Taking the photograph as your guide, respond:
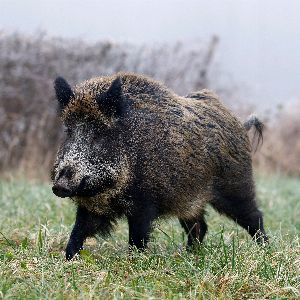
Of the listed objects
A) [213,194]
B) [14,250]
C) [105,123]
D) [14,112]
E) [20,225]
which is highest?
[105,123]

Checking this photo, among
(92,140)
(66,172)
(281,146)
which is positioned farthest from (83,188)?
(281,146)

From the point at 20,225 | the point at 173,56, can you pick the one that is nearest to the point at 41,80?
the point at 173,56

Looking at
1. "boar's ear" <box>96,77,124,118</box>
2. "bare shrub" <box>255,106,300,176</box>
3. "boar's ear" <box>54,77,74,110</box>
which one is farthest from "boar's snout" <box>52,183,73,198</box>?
"bare shrub" <box>255,106,300,176</box>

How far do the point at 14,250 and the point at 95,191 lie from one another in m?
0.75

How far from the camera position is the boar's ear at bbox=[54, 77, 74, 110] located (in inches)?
215

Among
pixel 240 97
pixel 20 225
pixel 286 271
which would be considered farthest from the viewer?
pixel 240 97

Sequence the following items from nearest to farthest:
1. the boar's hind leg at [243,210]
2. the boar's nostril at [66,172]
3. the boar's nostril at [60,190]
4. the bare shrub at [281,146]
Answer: the boar's nostril at [60,190], the boar's nostril at [66,172], the boar's hind leg at [243,210], the bare shrub at [281,146]

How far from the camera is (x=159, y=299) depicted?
12.8 feet

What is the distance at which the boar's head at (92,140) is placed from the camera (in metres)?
5.04

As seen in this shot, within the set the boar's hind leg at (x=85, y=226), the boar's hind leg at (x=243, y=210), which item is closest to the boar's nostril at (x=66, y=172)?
the boar's hind leg at (x=85, y=226)

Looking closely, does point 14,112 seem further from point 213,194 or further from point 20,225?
point 213,194

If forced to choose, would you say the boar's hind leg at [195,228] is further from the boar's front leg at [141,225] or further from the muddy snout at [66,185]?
the muddy snout at [66,185]

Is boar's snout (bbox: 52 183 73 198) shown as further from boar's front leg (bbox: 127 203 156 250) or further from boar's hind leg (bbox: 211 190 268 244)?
boar's hind leg (bbox: 211 190 268 244)

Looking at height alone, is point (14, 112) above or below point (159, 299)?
below
